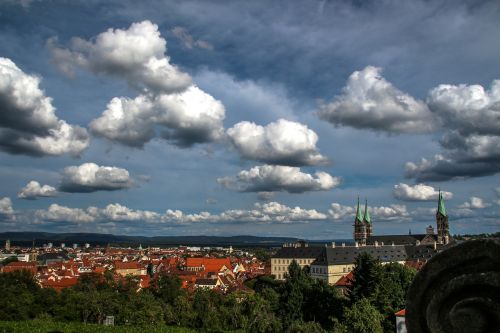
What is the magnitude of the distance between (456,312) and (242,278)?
115 metres

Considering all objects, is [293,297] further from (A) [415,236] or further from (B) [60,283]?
(A) [415,236]

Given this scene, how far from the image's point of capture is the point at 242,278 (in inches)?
4660

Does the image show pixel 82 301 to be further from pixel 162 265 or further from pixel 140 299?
pixel 162 265

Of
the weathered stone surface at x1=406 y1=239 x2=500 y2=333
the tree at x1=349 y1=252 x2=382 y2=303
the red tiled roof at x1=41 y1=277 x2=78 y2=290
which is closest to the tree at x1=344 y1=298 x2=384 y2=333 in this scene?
the tree at x1=349 y1=252 x2=382 y2=303

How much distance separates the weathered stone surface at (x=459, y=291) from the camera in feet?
20.1

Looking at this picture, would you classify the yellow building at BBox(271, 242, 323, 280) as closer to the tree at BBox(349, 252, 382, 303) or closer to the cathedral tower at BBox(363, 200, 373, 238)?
the cathedral tower at BBox(363, 200, 373, 238)

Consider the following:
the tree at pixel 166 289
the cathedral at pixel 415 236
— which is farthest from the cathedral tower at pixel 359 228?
the tree at pixel 166 289

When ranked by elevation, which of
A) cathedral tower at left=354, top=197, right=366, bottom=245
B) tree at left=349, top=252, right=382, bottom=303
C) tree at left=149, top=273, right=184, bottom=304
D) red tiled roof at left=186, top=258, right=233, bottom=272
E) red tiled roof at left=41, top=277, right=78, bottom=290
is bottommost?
red tiled roof at left=186, top=258, right=233, bottom=272

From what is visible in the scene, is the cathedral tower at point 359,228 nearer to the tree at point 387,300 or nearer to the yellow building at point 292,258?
the yellow building at point 292,258

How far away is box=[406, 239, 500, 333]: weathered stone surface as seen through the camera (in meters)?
6.13

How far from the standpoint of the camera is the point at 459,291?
636cm

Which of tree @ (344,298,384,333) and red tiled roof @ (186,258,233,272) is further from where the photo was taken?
red tiled roof @ (186,258,233,272)

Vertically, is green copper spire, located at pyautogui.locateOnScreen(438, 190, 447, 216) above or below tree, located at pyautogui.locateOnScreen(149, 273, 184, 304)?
above

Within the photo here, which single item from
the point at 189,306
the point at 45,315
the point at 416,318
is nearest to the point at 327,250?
the point at 189,306
